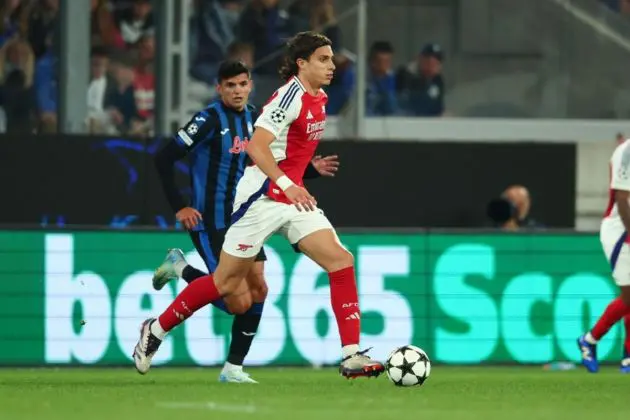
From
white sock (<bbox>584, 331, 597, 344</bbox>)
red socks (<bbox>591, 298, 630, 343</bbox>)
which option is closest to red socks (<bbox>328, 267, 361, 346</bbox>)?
red socks (<bbox>591, 298, 630, 343</bbox>)

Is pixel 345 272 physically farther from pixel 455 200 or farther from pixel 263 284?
pixel 455 200

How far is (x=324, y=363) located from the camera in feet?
46.2

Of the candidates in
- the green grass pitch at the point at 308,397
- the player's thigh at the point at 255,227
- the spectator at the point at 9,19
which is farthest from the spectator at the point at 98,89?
the player's thigh at the point at 255,227

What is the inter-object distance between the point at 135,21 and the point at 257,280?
7.33 m

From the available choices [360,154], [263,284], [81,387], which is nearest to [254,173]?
[263,284]

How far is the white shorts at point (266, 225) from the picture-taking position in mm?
9930

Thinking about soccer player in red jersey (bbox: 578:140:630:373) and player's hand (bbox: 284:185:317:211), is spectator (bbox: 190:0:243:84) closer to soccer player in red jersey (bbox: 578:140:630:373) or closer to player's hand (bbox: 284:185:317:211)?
soccer player in red jersey (bbox: 578:140:630:373)

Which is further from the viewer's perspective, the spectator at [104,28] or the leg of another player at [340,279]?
the spectator at [104,28]

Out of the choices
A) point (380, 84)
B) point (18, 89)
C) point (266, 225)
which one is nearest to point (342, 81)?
point (380, 84)

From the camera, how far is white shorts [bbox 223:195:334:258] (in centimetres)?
993

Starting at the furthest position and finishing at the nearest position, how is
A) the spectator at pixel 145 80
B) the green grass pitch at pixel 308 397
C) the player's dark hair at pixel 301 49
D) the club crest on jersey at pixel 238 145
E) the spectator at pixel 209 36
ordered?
the spectator at pixel 209 36
the spectator at pixel 145 80
the club crest on jersey at pixel 238 145
the player's dark hair at pixel 301 49
the green grass pitch at pixel 308 397

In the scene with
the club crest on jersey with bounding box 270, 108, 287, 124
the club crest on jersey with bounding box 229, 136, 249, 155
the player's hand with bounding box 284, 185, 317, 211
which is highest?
the club crest on jersey with bounding box 270, 108, 287, 124

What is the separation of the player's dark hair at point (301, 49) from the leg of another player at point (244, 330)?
4.52 feet

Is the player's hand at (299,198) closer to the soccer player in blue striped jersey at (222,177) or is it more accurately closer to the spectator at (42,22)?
the soccer player in blue striped jersey at (222,177)
